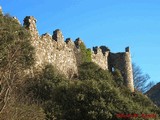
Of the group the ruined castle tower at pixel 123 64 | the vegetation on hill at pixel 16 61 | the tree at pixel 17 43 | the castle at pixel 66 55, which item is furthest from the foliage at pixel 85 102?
the ruined castle tower at pixel 123 64

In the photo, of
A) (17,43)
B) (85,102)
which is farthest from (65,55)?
(85,102)

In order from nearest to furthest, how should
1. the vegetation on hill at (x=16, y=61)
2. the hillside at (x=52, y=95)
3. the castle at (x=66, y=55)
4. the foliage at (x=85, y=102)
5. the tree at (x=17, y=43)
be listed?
the vegetation on hill at (x=16, y=61) < the hillside at (x=52, y=95) < the foliage at (x=85, y=102) < the tree at (x=17, y=43) < the castle at (x=66, y=55)

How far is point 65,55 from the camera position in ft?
117

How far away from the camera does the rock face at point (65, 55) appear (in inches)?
1245

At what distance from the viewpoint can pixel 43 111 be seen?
2331 cm

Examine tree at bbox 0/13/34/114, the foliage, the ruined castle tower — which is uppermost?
the ruined castle tower

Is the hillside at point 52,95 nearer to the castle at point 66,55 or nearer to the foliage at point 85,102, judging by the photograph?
the foliage at point 85,102

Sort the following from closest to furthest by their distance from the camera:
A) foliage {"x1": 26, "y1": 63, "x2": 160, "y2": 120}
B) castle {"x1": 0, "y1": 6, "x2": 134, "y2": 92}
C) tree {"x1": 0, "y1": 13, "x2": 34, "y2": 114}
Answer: foliage {"x1": 26, "y1": 63, "x2": 160, "y2": 120} < tree {"x1": 0, "y1": 13, "x2": 34, "y2": 114} < castle {"x1": 0, "y1": 6, "x2": 134, "y2": 92}

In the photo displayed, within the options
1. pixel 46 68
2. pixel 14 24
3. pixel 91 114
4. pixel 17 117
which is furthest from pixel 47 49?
pixel 17 117

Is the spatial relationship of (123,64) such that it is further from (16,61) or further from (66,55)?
(16,61)

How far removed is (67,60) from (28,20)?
5.78m

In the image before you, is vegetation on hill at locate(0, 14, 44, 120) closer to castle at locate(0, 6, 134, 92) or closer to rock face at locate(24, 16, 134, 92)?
castle at locate(0, 6, 134, 92)

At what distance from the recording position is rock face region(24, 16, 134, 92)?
31631mm

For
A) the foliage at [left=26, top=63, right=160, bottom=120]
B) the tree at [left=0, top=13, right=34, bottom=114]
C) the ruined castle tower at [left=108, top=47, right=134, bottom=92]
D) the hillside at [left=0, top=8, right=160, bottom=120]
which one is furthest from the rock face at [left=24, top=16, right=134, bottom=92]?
the foliage at [left=26, top=63, right=160, bottom=120]
